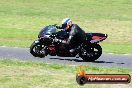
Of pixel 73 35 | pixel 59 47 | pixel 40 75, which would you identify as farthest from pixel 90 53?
pixel 40 75

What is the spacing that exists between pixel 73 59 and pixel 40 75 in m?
5.54

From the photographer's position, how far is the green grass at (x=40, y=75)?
11.6 metres

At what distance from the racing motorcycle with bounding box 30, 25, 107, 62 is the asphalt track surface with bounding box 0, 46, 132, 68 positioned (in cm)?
26

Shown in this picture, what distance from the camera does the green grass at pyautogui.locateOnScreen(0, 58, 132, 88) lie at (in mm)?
11556

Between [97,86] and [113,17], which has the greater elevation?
[97,86]

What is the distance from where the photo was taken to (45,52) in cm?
1791

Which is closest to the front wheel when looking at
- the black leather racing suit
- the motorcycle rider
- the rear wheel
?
the motorcycle rider

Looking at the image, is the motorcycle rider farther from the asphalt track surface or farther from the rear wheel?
the asphalt track surface

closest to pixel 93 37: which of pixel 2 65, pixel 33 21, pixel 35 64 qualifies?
pixel 35 64

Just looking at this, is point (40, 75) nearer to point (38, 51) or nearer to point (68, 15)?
point (38, 51)

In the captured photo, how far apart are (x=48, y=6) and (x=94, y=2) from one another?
660 cm

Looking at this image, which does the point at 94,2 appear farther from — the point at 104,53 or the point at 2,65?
the point at 2,65

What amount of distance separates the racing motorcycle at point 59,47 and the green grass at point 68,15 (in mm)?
3562

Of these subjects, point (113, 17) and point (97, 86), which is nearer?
point (97, 86)
